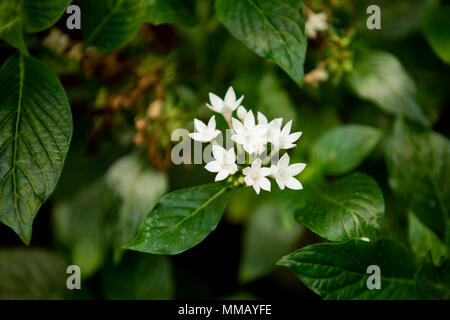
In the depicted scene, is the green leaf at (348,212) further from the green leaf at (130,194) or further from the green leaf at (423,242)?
the green leaf at (130,194)

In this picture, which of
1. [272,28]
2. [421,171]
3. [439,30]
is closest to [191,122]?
[272,28]

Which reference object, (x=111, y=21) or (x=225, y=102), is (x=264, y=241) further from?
(x=111, y=21)

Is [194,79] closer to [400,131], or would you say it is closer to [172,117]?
[172,117]

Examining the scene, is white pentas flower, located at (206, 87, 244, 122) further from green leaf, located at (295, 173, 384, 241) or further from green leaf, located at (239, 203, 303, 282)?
green leaf, located at (239, 203, 303, 282)

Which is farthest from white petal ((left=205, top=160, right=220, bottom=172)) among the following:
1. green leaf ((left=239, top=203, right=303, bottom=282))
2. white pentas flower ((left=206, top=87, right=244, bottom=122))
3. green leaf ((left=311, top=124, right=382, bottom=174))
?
green leaf ((left=239, top=203, right=303, bottom=282))

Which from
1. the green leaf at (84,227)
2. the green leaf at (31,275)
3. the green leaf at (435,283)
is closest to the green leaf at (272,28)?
the green leaf at (435,283)

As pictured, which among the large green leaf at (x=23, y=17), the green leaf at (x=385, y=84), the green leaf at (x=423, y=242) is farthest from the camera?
the green leaf at (x=385, y=84)
